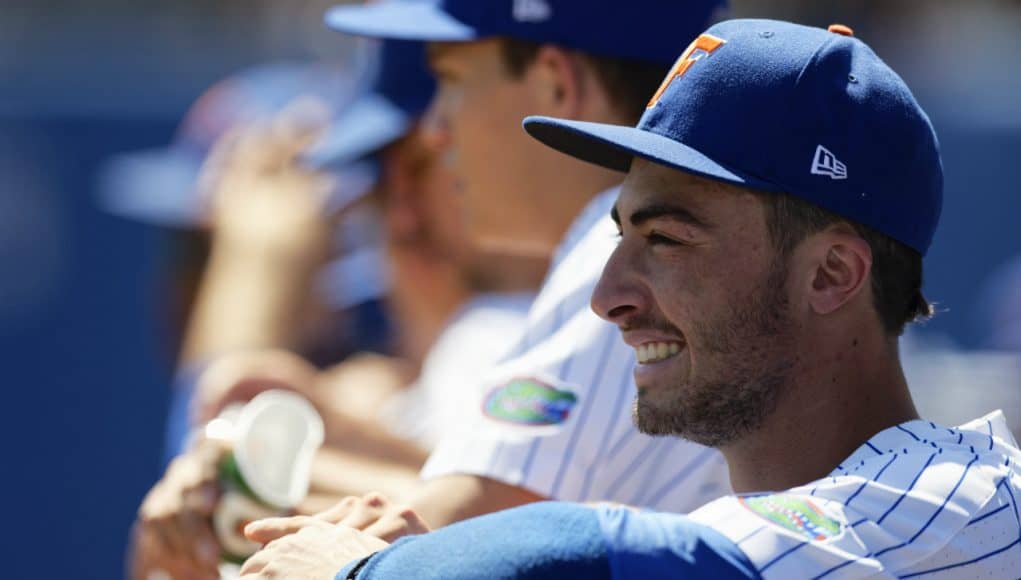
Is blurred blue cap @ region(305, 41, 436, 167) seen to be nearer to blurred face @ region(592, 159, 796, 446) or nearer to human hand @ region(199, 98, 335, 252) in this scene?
human hand @ region(199, 98, 335, 252)

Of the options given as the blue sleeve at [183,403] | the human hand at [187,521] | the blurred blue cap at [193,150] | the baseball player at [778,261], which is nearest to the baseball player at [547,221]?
the human hand at [187,521]

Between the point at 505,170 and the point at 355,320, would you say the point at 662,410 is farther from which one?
the point at 355,320

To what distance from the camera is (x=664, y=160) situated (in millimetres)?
1693

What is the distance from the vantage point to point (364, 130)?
3887 millimetres

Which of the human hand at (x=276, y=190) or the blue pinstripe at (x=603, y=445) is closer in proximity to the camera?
the blue pinstripe at (x=603, y=445)

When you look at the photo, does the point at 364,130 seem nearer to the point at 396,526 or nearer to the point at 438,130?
the point at 438,130

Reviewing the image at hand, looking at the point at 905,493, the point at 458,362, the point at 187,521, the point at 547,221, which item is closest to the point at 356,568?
the point at 905,493

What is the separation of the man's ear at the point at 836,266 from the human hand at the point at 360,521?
52 cm

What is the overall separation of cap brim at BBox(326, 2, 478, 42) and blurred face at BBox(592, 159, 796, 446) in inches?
41.3

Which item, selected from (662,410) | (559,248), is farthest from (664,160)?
(559,248)

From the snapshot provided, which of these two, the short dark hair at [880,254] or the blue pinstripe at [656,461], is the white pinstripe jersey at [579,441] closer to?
the blue pinstripe at [656,461]

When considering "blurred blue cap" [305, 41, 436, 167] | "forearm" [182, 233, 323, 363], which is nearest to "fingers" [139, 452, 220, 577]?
"blurred blue cap" [305, 41, 436, 167]

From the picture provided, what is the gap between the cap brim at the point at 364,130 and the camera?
12.5 feet

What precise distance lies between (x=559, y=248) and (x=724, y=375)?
88 cm
